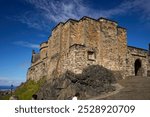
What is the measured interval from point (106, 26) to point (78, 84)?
9042 mm

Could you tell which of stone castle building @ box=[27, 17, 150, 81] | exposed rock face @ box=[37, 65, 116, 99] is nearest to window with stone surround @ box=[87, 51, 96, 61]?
stone castle building @ box=[27, 17, 150, 81]

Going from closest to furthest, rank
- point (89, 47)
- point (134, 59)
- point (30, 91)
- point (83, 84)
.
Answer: point (83, 84) → point (89, 47) → point (134, 59) → point (30, 91)

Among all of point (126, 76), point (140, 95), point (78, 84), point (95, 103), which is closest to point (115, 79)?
point (126, 76)

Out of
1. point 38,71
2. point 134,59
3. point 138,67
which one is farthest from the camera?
point 38,71

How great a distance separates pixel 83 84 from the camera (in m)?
19.0

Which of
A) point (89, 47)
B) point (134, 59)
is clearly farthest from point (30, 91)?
point (134, 59)

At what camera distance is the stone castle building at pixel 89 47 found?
21.0m

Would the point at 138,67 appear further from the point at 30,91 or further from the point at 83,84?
the point at 30,91

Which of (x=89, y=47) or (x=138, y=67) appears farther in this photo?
(x=138, y=67)

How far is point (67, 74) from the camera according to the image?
1978cm

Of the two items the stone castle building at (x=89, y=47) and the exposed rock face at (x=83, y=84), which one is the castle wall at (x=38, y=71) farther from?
the exposed rock face at (x=83, y=84)

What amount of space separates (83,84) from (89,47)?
4.83 metres

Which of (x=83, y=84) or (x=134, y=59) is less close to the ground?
(x=134, y=59)

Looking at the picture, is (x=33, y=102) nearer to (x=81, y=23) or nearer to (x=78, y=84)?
(x=78, y=84)
